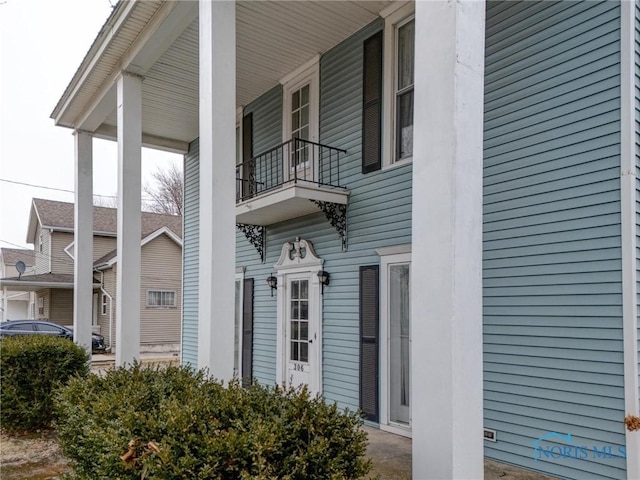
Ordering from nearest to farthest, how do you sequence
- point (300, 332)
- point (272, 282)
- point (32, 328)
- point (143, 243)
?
point (300, 332) → point (272, 282) → point (32, 328) → point (143, 243)

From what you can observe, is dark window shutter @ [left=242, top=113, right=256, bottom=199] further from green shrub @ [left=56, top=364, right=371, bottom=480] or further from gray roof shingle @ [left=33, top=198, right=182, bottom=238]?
gray roof shingle @ [left=33, top=198, right=182, bottom=238]

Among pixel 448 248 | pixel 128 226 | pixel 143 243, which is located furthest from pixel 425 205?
pixel 143 243

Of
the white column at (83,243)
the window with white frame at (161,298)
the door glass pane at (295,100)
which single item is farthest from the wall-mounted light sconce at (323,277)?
the window with white frame at (161,298)

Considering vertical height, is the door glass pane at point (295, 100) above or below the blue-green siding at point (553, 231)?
above

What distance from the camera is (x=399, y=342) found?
5340 millimetres

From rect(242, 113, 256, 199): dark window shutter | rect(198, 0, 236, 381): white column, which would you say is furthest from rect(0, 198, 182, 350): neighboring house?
rect(198, 0, 236, 381): white column

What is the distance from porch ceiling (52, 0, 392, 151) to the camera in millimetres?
5309

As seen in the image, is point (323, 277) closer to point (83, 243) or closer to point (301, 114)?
point (301, 114)

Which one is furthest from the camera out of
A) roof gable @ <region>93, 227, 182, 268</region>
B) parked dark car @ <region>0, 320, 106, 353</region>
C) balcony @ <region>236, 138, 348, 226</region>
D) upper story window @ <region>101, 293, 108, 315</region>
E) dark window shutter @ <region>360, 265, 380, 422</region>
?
upper story window @ <region>101, 293, 108, 315</region>

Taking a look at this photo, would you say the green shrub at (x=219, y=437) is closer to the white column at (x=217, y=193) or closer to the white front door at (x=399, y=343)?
the white column at (x=217, y=193)

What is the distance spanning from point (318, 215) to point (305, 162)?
829mm

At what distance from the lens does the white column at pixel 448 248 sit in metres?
1.88

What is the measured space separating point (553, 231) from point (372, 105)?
270 centimetres

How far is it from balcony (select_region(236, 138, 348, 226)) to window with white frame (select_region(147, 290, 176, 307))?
37.7 feet
